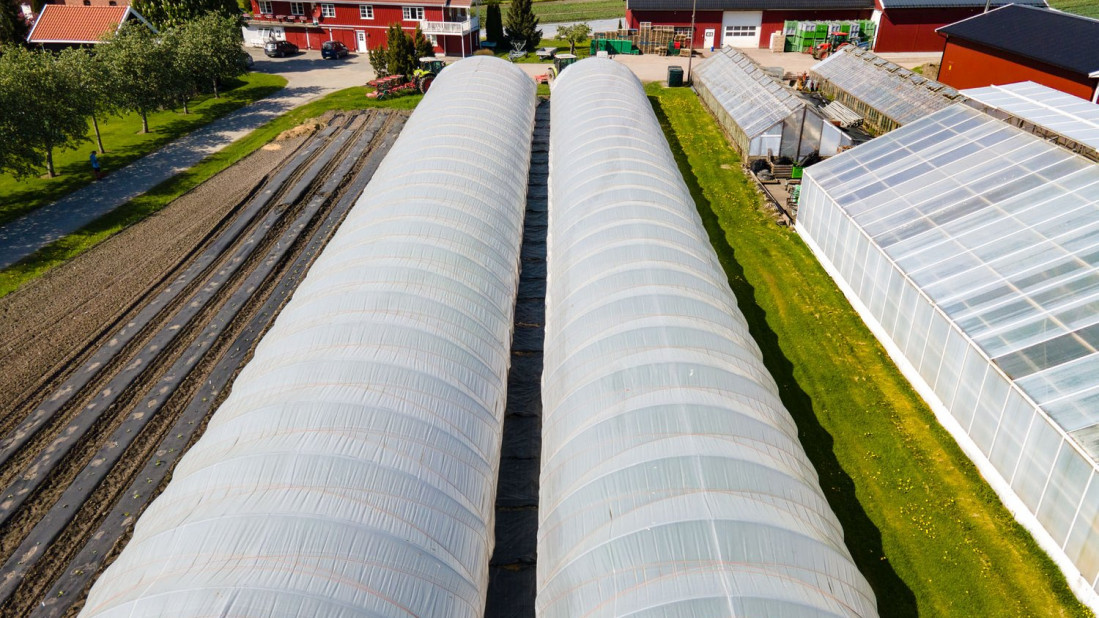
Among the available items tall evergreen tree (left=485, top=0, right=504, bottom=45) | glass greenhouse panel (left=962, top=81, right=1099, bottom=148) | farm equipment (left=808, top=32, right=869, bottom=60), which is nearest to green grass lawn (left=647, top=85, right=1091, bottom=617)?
glass greenhouse panel (left=962, top=81, right=1099, bottom=148)

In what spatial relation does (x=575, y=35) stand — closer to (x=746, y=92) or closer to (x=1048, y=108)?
(x=746, y=92)

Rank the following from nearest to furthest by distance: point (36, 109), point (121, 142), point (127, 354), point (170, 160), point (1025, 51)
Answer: point (127, 354) < point (36, 109) < point (170, 160) < point (1025, 51) < point (121, 142)

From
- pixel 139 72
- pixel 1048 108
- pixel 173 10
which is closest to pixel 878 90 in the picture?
pixel 1048 108

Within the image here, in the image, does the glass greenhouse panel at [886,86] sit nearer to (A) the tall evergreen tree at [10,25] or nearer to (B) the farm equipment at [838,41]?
(B) the farm equipment at [838,41]

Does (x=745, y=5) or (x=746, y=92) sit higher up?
(x=745, y=5)

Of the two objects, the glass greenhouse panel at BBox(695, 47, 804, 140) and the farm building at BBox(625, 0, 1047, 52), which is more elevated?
the farm building at BBox(625, 0, 1047, 52)

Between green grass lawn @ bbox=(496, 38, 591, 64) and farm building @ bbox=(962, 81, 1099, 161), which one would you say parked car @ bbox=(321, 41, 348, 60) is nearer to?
green grass lawn @ bbox=(496, 38, 591, 64)

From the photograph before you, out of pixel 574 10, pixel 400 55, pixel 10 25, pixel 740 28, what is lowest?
pixel 400 55

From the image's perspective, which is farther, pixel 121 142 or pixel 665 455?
pixel 121 142
